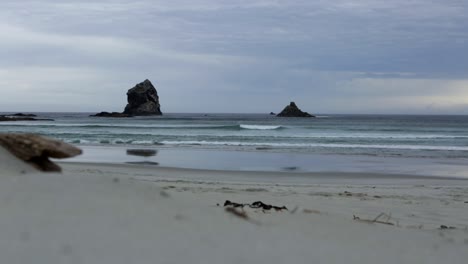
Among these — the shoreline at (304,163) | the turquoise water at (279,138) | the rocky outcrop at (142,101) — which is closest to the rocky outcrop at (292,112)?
the rocky outcrop at (142,101)

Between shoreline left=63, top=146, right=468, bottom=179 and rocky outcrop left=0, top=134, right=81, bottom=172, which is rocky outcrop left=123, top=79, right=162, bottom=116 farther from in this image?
rocky outcrop left=0, top=134, right=81, bottom=172

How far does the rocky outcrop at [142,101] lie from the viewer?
323ft

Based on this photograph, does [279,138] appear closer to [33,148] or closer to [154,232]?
[33,148]

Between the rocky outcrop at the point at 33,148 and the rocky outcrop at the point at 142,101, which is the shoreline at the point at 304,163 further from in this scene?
the rocky outcrop at the point at 142,101

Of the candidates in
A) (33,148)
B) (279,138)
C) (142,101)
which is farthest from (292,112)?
(33,148)

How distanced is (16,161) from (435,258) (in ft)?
11.1

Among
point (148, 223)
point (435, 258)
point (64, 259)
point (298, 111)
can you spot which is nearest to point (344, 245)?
point (435, 258)

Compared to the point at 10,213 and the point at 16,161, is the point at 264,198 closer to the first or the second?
the point at 16,161

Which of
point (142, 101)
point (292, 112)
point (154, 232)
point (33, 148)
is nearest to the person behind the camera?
point (154, 232)

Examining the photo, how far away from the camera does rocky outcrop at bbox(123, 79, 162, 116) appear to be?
9850 cm

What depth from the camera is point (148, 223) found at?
3.28 meters

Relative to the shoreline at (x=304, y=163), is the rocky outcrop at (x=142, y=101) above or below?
above

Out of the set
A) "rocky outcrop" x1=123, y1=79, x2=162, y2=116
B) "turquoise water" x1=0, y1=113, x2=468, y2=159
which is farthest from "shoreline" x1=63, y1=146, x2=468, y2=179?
"rocky outcrop" x1=123, y1=79, x2=162, y2=116

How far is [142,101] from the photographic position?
99688 millimetres
